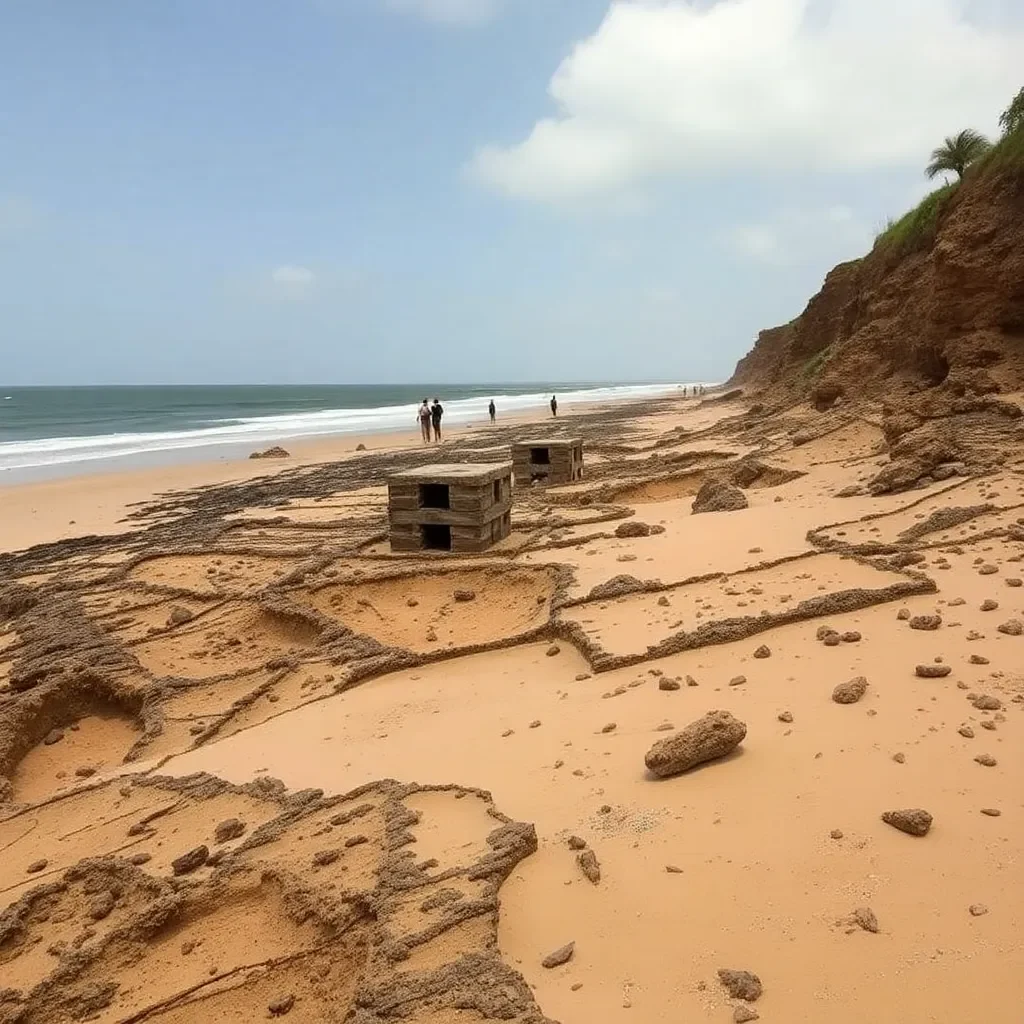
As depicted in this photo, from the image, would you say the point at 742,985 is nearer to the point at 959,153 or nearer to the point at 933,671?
the point at 933,671

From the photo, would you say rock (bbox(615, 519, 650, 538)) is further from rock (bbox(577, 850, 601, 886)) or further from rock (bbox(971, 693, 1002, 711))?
rock (bbox(577, 850, 601, 886))

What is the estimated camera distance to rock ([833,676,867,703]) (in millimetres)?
4574

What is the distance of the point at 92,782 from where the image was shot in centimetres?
570

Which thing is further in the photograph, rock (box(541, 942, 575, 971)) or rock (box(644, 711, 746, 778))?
rock (box(644, 711, 746, 778))

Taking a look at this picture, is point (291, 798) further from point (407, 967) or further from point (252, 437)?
point (252, 437)

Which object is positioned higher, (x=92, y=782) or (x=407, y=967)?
(x=407, y=967)

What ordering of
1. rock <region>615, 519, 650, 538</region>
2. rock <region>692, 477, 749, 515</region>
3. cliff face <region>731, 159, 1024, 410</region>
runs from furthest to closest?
cliff face <region>731, 159, 1024, 410</region>
rock <region>692, 477, 749, 515</region>
rock <region>615, 519, 650, 538</region>

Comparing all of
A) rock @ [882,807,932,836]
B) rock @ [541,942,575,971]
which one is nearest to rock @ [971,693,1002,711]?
rock @ [882,807,932,836]

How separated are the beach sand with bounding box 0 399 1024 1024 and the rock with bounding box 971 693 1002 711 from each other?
18 millimetres

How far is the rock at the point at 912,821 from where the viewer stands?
129 inches

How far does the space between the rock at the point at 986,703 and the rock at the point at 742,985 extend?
7.69 ft

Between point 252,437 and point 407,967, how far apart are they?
130 feet

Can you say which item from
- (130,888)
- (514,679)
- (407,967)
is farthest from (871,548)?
(130,888)

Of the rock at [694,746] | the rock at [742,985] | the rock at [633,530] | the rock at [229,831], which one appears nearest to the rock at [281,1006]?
the rock at [229,831]
